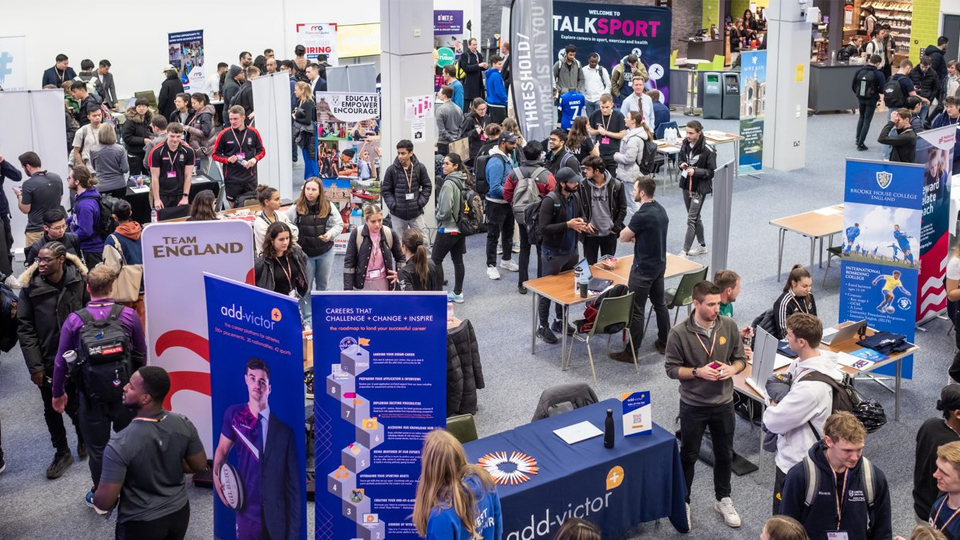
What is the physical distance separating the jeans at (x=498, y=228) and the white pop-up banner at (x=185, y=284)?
3.88 meters

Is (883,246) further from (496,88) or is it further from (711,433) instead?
(496,88)

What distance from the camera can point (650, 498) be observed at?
567cm

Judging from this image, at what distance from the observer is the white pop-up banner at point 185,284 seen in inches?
232

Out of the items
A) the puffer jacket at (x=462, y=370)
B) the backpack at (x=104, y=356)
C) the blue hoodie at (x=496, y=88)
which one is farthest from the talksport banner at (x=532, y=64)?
the backpack at (x=104, y=356)

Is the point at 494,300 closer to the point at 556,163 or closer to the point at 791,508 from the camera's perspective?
the point at 556,163

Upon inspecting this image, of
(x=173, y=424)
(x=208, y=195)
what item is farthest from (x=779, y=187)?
(x=173, y=424)

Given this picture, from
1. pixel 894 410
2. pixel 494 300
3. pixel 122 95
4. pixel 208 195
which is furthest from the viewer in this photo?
pixel 122 95

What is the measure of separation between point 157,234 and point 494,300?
4.18m

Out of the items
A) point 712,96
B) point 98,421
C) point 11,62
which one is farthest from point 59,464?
point 712,96

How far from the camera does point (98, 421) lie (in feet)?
18.9

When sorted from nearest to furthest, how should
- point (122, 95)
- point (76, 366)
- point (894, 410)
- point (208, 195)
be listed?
point (76, 366) < point (894, 410) < point (208, 195) < point (122, 95)

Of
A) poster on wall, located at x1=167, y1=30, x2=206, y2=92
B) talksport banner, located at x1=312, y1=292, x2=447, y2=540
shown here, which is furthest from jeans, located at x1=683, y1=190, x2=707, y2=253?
poster on wall, located at x1=167, y1=30, x2=206, y2=92

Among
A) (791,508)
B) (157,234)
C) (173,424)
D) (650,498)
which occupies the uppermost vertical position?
(157,234)

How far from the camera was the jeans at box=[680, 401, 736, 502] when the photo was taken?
5.61 meters
